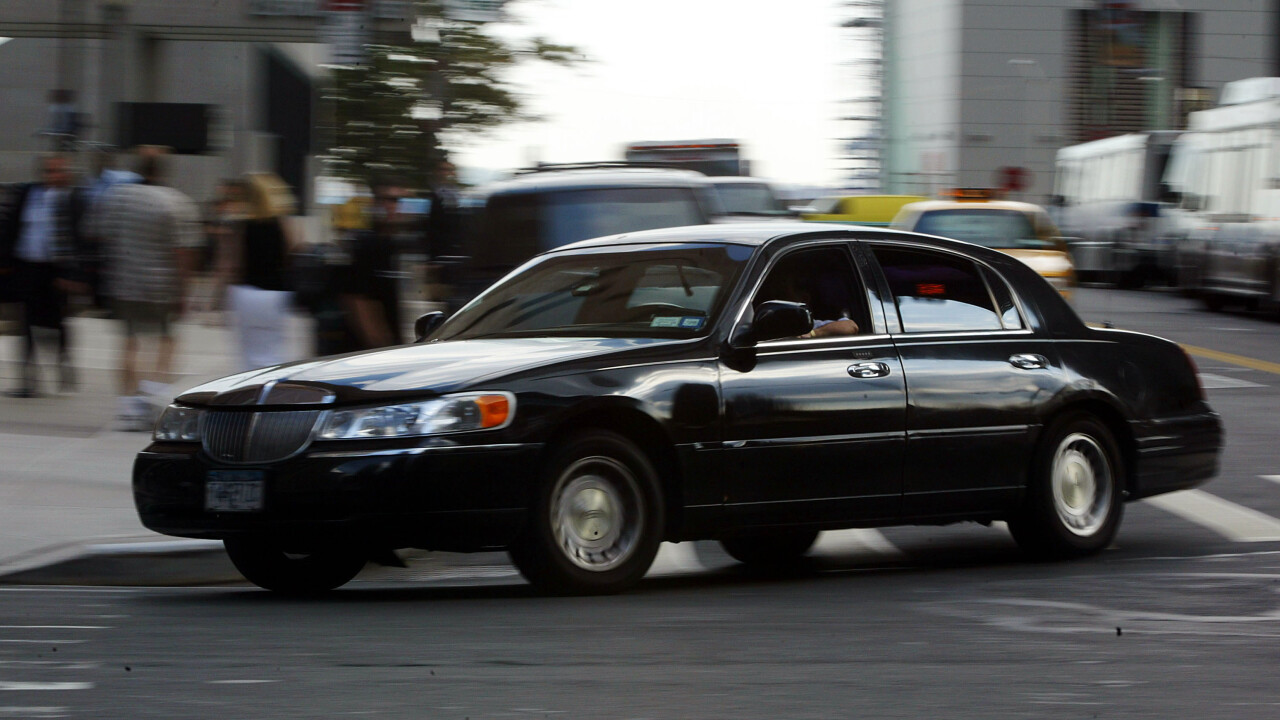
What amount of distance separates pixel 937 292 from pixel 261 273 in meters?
5.33

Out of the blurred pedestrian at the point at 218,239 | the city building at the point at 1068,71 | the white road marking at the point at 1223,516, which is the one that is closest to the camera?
the white road marking at the point at 1223,516

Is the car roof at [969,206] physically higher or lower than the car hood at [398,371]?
higher

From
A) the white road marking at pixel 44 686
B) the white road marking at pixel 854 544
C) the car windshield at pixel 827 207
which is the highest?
the car windshield at pixel 827 207

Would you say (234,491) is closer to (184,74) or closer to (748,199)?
(748,199)

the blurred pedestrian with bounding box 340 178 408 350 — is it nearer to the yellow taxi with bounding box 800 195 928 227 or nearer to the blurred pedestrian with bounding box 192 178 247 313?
the blurred pedestrian with bounding box 192 178 247 313

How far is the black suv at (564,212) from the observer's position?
46.6ft

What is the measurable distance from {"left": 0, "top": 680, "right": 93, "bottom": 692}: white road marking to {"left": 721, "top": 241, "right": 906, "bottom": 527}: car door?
275 centimetres

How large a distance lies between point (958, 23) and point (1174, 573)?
241 ft

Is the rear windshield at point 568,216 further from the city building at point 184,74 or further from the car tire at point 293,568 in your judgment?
the car tire at point 293,568

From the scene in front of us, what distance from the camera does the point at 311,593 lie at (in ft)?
25.6

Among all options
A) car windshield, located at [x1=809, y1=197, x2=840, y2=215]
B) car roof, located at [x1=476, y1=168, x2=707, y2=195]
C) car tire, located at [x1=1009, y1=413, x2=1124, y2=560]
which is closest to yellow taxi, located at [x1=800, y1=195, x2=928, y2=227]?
car windshield, located at [x1=809, y1=197, x2=840, y2=215]

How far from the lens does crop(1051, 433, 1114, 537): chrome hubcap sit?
857 cm

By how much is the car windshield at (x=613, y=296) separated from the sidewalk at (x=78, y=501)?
1586mm

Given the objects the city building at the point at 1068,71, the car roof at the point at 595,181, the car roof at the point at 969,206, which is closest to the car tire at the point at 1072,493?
the car roof at the point at 595,181
